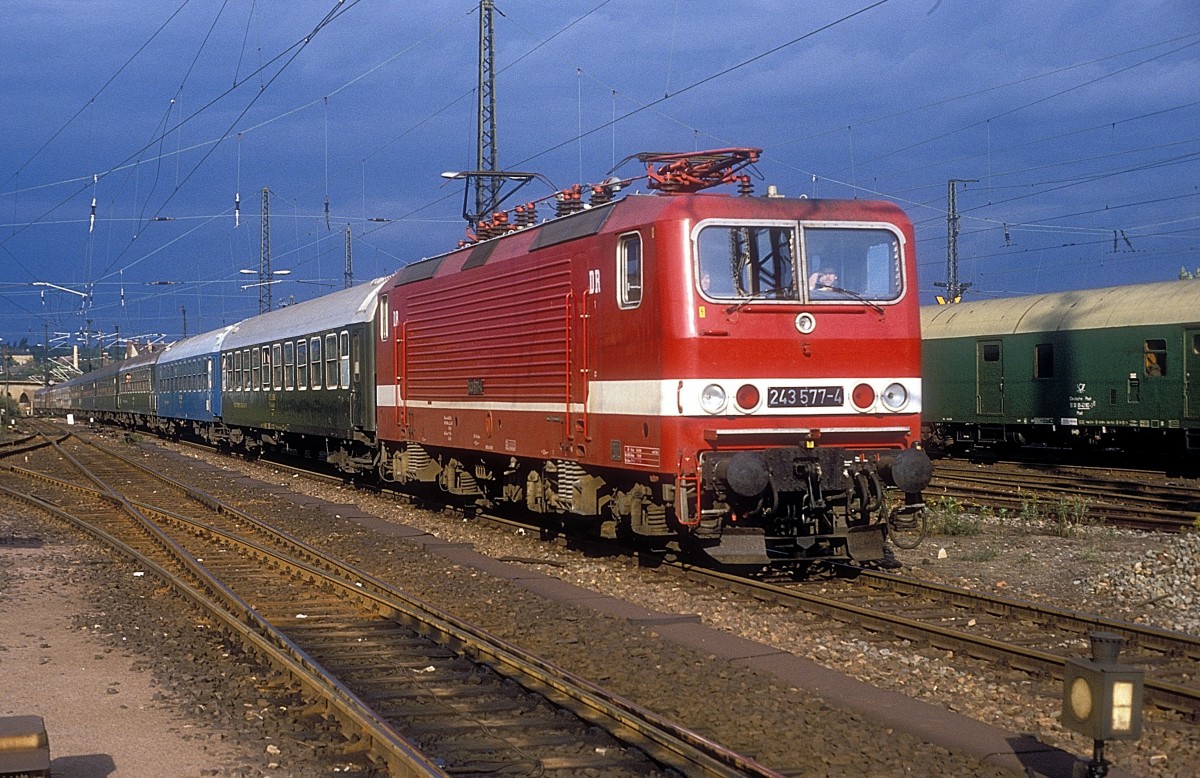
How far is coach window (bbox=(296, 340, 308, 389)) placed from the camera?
2548cm

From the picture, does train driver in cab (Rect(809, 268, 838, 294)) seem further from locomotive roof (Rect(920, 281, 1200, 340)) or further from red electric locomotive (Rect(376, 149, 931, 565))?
locomotive roof (Rect(920, 281, 1200, 340))

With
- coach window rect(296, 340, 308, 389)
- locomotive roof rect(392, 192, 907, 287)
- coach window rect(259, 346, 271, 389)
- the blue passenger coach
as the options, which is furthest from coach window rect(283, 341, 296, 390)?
locomotive roof rect(392, 192, 907, 287)

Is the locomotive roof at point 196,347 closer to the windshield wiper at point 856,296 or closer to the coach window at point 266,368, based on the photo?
the coach window at point 266,368

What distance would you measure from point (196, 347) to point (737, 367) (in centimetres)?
3299

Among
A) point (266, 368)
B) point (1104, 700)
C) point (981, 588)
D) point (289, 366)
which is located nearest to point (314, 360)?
point (289, 366)

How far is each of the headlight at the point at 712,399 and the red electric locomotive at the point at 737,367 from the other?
0.01 m

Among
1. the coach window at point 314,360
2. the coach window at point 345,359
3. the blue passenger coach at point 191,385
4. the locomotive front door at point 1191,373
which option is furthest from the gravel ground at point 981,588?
the blue passenger coach at point 191,385

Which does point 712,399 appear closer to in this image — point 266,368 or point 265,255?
point 266,368

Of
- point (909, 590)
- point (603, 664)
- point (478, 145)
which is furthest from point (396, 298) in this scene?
point (603, 664)

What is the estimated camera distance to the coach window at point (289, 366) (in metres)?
26.8

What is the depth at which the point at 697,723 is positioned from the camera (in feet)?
22.3

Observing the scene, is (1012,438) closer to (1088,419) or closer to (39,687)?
(1088,419)

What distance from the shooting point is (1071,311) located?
83.7ft

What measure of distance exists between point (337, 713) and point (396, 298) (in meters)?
12.9
